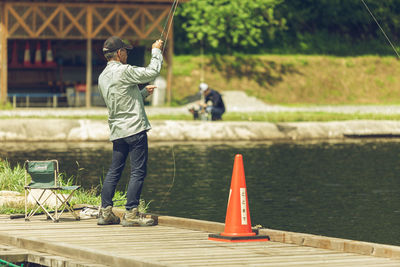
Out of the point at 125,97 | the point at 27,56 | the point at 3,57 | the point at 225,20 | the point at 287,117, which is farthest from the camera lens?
the point at 225,20

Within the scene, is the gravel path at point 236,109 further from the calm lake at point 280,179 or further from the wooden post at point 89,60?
the calm lake at point 280,179

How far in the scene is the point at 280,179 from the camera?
19.3 m

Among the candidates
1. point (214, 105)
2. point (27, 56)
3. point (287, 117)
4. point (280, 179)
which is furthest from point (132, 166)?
point (27, 56)

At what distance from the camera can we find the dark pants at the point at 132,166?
1045 cm

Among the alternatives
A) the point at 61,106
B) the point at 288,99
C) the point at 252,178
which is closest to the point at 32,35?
the point at 61,106

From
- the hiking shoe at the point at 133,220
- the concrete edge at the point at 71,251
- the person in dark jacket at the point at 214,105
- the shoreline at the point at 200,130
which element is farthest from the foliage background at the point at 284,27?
the concrete edge at the point at 71,251

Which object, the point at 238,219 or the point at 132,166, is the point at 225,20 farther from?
the point at 238,219

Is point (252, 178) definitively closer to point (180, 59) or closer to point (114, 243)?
point (114, 243)

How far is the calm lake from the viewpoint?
14.2 metres

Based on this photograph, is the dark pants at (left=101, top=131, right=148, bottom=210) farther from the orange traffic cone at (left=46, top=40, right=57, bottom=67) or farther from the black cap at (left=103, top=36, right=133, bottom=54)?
the orange traffic cone at (left=46, top=40, right=57, bottom=67)

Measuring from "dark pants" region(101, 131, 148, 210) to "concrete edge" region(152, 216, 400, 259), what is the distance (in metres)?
0.52

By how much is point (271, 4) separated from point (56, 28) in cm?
1321

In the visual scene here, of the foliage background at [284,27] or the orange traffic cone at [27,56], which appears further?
the foliage background at [284,27]

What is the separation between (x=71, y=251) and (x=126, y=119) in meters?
1.99
